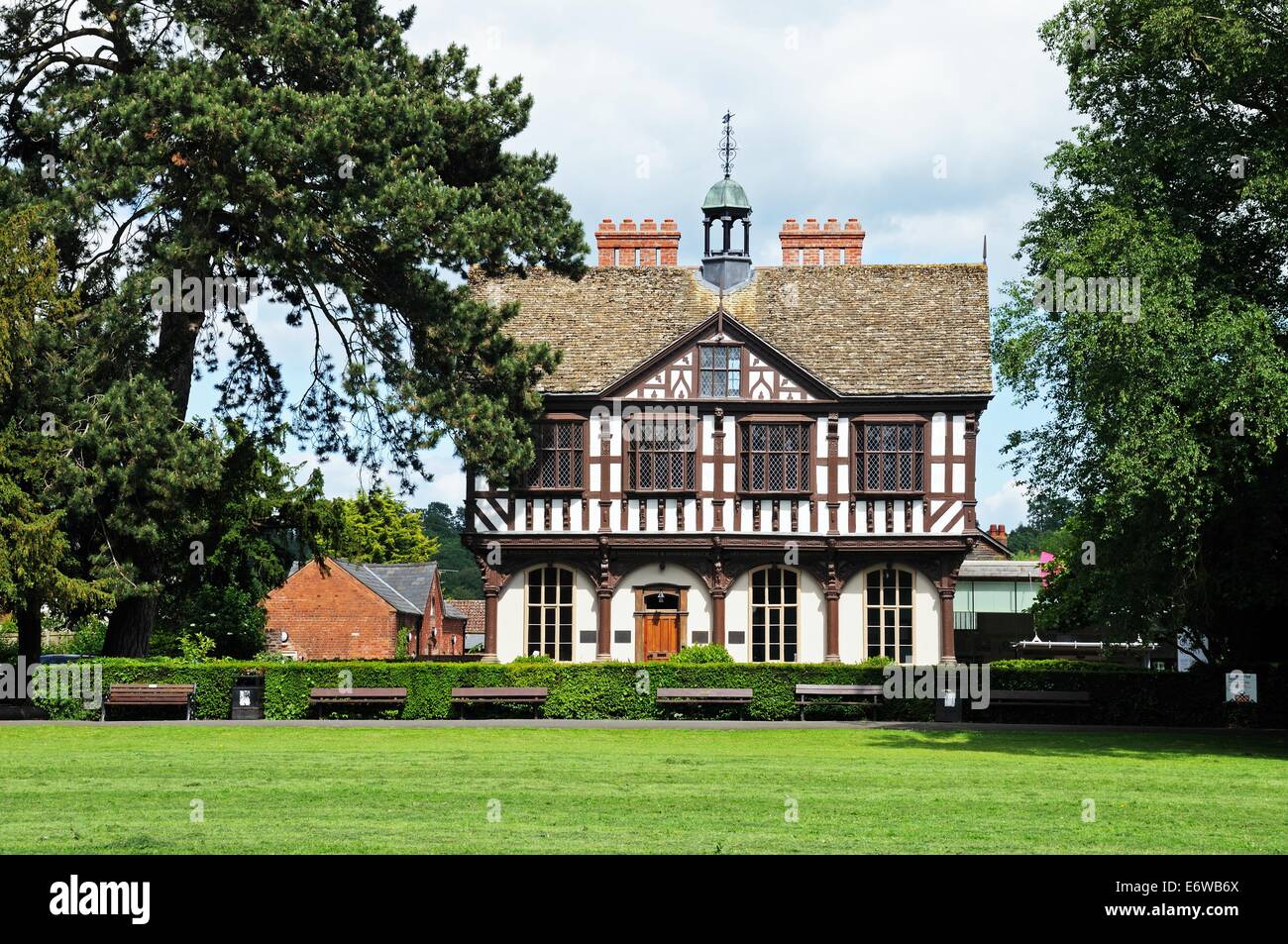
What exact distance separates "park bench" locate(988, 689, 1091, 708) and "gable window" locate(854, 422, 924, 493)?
8169 millimetres

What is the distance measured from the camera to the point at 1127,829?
43.1 ft

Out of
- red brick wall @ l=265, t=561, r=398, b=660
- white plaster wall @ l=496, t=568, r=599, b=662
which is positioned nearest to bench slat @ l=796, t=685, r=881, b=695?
white plaster wall @ l=496, t=568, r=599, b=662

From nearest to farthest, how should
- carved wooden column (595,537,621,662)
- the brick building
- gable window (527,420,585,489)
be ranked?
1. carved wooden column (595,537,621,662)
2. gable window (527,420,585,489)
3. the brick building

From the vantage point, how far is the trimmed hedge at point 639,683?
29.4 metres

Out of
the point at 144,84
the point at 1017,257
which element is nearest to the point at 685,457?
the point at 1017,257

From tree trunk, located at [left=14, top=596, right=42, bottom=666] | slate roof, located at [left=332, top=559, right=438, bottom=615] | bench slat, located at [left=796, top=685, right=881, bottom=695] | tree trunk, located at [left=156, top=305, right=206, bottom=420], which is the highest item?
tree trunk, located at [left=156, top=305, right=206, bottom=420]

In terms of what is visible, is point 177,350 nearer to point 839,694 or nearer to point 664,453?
point 664,453

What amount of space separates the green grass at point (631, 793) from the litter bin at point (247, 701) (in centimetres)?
472

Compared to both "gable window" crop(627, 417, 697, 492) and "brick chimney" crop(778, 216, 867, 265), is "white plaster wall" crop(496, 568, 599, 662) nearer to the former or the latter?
"gable window" crop(627, 417, 697, 492)

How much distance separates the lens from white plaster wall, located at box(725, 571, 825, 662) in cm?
3709

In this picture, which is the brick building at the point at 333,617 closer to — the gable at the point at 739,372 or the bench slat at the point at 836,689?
the gable at the point at 739,372

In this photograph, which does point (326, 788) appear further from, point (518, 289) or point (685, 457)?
point (518, 289)

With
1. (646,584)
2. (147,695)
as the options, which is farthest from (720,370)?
(147,695)

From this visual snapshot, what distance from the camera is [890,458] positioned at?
37094 millimetres
